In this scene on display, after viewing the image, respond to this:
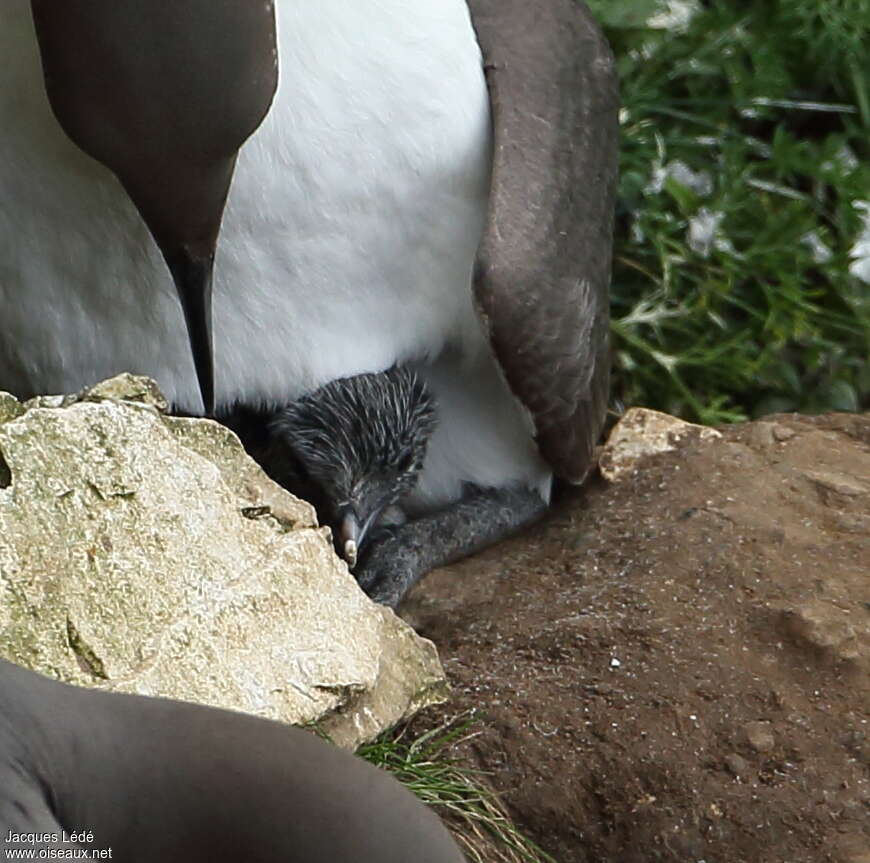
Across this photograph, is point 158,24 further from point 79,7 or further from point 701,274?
point 701,274

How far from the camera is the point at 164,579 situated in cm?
321

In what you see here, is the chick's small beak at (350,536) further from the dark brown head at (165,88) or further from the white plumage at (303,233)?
the dark brown head at (165,88)

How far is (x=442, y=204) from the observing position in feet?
13.9

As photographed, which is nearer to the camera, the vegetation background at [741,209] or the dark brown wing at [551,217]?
the dark brown wing at [551,217]

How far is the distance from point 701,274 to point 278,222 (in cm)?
187

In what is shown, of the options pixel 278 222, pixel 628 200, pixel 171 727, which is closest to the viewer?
pixel 171 727

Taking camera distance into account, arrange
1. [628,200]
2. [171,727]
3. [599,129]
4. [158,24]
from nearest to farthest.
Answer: [171,727] → [158,24] → [599,129] → [628,200]

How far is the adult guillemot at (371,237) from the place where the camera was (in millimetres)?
3967

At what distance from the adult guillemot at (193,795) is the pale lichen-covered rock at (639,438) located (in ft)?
7.33

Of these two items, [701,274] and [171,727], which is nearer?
[171,727]

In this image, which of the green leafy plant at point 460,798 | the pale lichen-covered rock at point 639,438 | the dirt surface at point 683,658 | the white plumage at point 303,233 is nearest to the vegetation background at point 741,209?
the pale lichen-covered rock at point 639,438

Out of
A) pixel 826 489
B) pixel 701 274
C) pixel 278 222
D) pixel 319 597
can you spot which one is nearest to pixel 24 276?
pixel 278 222

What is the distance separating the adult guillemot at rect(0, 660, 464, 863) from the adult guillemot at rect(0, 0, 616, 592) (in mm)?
1593

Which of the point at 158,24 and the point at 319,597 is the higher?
the point at 158,24
